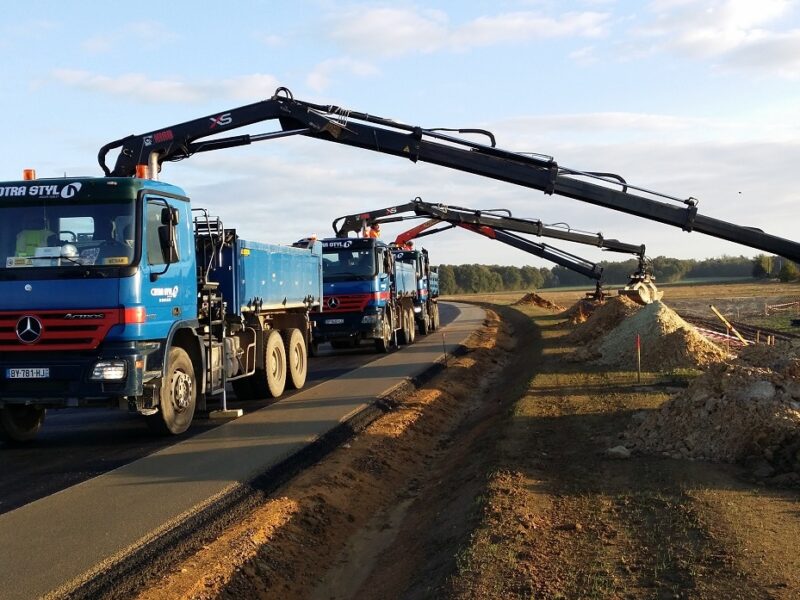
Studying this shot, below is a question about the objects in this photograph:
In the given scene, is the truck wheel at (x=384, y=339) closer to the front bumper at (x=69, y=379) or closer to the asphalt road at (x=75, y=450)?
the asphalt road at (x=75, y=450)

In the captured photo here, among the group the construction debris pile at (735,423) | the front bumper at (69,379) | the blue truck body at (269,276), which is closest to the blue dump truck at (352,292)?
the blue truck body at (269,276)

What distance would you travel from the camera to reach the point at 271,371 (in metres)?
14.8

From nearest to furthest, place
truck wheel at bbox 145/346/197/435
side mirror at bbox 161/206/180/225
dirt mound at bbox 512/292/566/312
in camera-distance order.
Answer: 1. side mirror at bbox 161/206/180/225
2. truck wheel at bbox 145/346/197/435
3. dirt mound at bbox 512/292/566/312

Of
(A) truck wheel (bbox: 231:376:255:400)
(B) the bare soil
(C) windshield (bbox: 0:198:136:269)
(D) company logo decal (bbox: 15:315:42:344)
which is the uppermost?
(C) windshield (bbox: 0:198:136:269)

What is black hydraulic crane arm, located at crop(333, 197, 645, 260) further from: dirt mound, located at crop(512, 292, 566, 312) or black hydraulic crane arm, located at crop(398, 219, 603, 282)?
dirt mound, located at crop(512, 292, 566, 312)

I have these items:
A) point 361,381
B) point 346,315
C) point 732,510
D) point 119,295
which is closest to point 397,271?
point 346,315

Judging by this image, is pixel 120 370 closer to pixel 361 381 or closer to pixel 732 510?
pixel 732 510

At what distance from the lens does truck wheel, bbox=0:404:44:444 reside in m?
10.6

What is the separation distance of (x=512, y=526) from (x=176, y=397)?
580 cm

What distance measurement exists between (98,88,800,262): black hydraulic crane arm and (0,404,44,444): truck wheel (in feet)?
17.8

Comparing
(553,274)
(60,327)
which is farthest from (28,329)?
(553,274)

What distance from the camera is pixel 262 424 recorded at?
11.8 metres

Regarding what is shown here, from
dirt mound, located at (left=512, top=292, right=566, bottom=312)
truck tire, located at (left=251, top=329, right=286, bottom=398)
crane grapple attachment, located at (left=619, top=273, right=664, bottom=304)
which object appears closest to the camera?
truck tire, located at (left=251, top=329, right=286, bottom=398)

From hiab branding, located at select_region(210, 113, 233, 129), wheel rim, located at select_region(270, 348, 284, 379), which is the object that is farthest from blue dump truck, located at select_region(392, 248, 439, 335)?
hiab branding, located at select_region(210, 113, 233, 129)
